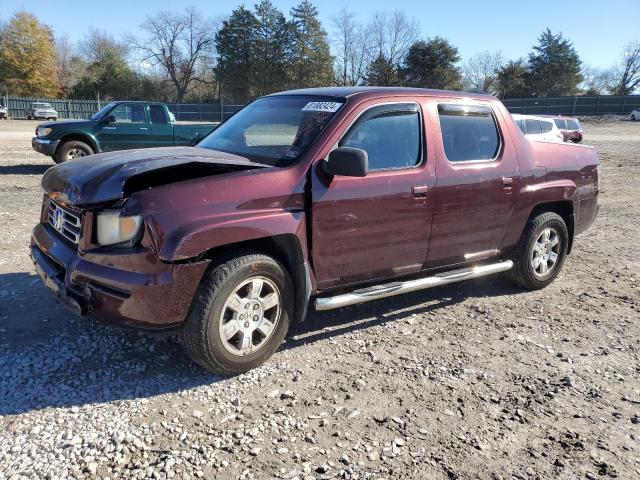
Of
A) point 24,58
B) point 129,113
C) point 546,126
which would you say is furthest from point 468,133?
point 24,58

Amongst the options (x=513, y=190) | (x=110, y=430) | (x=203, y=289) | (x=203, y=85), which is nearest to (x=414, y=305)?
(x=513, y=190)

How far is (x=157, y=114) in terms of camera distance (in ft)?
43.3

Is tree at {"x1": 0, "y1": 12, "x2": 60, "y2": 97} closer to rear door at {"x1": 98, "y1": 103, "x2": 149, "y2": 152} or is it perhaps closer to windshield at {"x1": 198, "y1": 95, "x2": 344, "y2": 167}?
rear door at {"x1": 98, "y1": 103, "x2": 149, "y2": 152}

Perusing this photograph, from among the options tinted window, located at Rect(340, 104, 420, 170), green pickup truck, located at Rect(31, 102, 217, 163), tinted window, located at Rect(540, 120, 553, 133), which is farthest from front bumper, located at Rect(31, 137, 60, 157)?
tinted window, located at Rect(540, 120, 553, 133)

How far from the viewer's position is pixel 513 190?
16.0 ft

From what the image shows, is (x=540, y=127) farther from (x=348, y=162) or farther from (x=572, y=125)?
(x=348, y=162)

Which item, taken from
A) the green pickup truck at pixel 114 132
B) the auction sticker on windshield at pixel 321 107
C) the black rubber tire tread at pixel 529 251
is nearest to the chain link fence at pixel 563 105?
the green pickup truck at pixel 114 132

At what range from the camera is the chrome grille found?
11.2 ft

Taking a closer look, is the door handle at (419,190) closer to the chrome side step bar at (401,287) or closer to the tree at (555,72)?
the chrome side step bar at (401,287)

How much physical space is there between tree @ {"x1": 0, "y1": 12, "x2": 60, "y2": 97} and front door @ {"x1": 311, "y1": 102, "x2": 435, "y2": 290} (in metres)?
62.0

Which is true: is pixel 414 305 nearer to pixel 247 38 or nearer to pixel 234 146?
pixel 234 146

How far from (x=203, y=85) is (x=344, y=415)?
75.1 m

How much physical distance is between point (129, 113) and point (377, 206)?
10690 mm

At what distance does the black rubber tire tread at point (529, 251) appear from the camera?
5.18 meters
